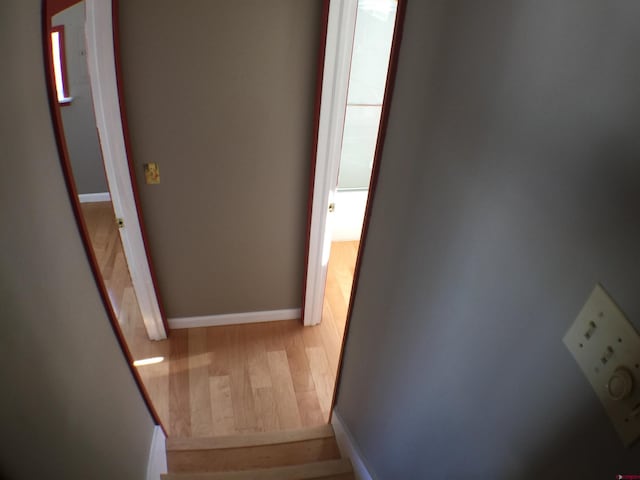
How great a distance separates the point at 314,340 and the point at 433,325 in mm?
1857

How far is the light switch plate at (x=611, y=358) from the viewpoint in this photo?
539 mm

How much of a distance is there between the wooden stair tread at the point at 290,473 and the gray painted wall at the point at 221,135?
1161 mm

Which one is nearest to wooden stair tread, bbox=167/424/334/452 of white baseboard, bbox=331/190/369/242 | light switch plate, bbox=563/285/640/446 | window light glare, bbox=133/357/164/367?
window light glare, bbox=133/357/164/367

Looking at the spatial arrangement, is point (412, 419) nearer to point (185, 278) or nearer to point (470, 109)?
point (470, 109)

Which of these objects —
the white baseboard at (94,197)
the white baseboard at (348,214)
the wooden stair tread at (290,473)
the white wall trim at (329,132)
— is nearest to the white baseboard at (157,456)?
the wooden stair tread at (290,473)

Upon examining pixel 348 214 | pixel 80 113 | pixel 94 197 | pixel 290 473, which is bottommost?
pixel 290 473

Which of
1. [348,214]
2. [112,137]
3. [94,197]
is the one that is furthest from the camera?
[94,197]

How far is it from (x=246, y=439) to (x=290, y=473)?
34 cm

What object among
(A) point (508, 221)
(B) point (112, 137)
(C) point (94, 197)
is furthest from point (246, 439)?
(C) point (94, 197)

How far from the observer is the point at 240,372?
2605 mm

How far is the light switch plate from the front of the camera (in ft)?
1.77

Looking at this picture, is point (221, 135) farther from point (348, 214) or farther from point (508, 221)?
point (348, 214)

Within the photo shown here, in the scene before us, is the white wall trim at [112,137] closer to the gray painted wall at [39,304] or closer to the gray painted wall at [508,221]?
the gray painted wall at [39,304]

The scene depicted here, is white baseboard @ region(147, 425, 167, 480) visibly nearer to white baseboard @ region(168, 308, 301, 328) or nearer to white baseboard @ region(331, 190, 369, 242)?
white baseboard @ region(168, 308, 301, 328)
